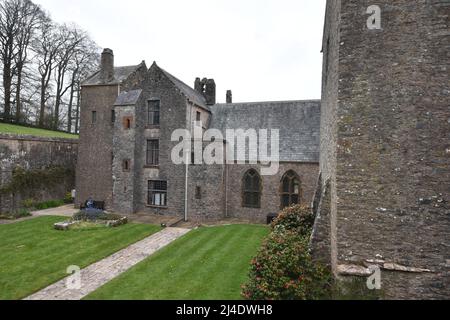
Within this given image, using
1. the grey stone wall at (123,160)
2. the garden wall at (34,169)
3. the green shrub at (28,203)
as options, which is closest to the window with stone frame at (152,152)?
the grey stone wall at (123,160)

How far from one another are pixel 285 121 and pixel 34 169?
20.9 m

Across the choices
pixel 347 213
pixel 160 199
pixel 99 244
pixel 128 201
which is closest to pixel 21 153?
pixel 128 201

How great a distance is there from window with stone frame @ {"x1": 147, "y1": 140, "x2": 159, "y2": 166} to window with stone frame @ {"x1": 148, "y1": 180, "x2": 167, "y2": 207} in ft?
4.83

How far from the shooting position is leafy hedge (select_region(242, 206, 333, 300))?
7793 mm

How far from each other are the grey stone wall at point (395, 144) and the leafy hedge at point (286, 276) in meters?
0.83

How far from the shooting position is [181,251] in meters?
12.9

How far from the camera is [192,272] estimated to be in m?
10.5

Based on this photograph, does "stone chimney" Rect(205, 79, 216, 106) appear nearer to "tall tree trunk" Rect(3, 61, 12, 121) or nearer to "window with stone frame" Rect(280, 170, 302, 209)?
"window with stone frame" Rect(280, 170, 302, 209)

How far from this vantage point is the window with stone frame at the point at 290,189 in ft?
63.8

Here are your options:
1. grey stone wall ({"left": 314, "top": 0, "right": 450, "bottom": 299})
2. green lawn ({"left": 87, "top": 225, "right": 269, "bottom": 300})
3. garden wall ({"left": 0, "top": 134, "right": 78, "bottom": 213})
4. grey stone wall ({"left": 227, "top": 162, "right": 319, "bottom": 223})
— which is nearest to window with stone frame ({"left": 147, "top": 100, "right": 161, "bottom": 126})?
grey stone wall ({"left": 227, "top": 162, "right": 319, "bottom": 223})

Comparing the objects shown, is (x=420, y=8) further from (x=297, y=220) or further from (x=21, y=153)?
(x=21, y=153)

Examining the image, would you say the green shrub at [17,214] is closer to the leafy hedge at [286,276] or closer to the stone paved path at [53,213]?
the stone paved path at [53,213]

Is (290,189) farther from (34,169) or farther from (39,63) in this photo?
(39,63)
